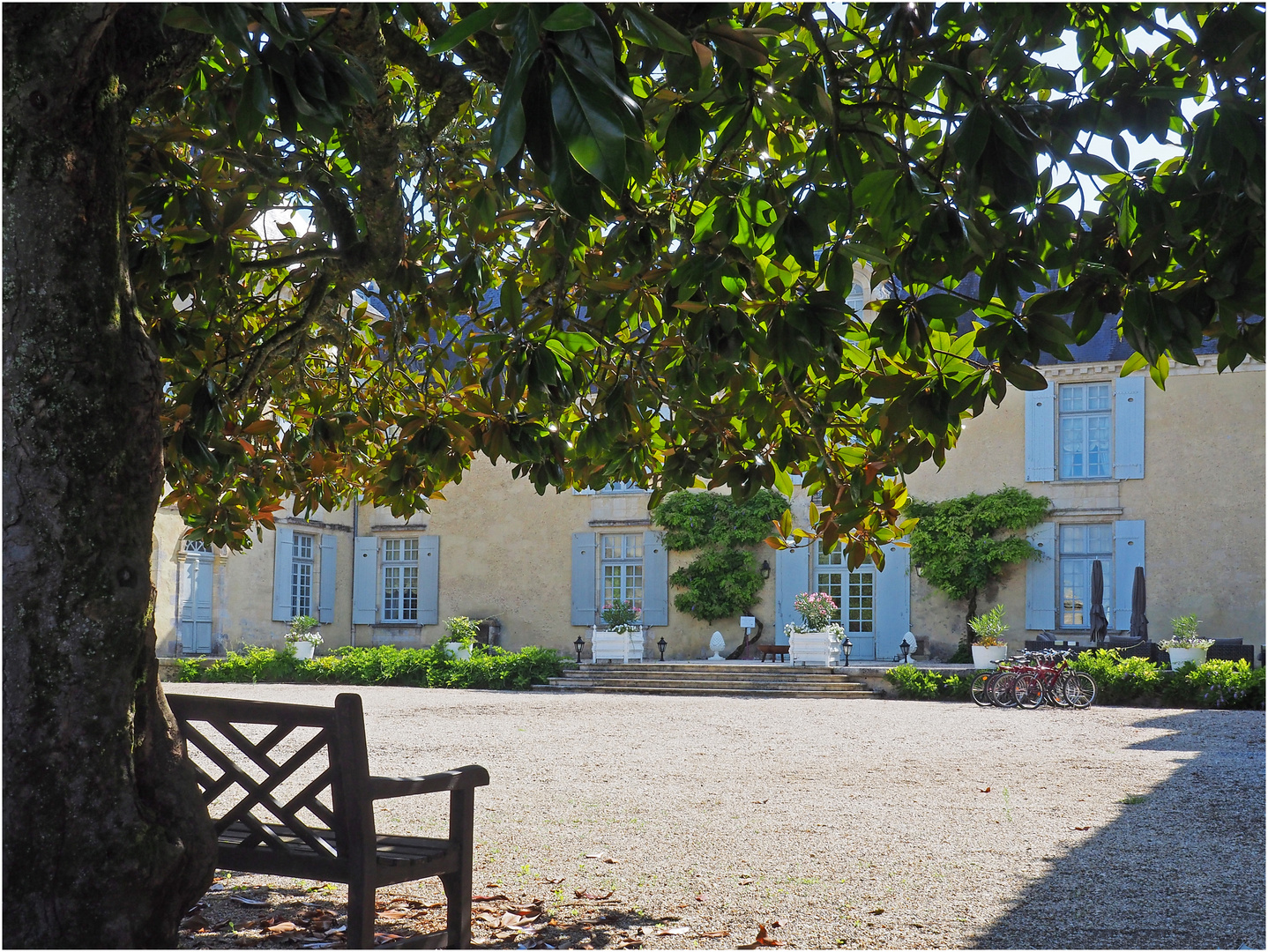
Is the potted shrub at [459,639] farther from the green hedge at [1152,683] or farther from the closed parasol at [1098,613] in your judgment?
the closed parasol at [1098,613]

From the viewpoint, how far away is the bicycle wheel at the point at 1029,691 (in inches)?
447

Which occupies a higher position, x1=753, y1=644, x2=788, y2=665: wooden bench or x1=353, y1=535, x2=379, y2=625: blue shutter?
x1=353, y1=535, x2=379, y2=625: blue shutter

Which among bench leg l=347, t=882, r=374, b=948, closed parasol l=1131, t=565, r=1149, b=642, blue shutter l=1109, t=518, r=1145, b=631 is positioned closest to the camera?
bench leg l=347, t=882, r=374, b=948

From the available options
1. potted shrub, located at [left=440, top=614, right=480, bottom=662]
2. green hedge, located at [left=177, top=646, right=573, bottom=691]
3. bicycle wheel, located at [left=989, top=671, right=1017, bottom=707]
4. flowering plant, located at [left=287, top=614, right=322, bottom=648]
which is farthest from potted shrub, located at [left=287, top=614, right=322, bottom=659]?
bicycle wheel, located at [left=989, top=671, right=1017, bottom=707]

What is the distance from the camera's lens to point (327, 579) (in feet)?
60.5

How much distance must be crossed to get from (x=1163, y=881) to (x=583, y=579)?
13798 millimetres

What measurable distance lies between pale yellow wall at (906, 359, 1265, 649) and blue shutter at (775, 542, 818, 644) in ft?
5.33

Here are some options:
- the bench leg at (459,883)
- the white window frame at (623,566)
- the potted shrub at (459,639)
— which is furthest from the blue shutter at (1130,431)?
the bench leg at (459,883)

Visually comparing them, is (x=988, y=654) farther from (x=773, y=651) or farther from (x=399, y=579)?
(x=399, y=579)

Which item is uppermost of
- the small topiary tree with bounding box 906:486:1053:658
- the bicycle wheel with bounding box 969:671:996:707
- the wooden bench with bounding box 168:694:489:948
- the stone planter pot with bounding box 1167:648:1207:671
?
the small topiary tree with bounding box 906:486:1053:658

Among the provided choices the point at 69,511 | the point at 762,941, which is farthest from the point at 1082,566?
the point at 69,511

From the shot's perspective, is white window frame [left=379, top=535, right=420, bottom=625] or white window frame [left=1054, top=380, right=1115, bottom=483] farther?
white window frame [left=379, top=535, right=420, bottom=625]

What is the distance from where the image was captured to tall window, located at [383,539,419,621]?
61.6ft

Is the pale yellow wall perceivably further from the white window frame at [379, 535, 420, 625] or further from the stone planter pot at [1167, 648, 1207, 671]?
the white window frame at [379, 535, 420, 625]
